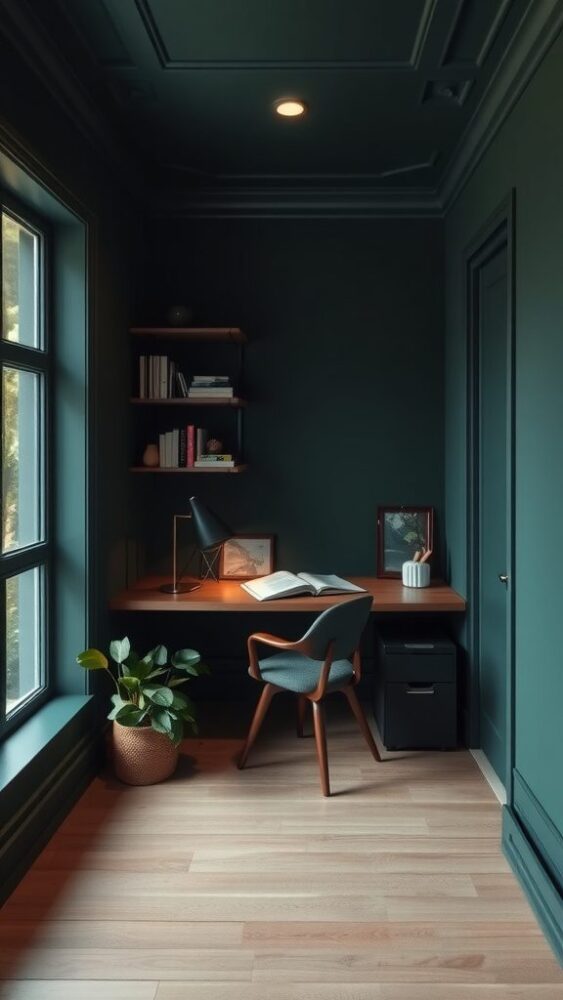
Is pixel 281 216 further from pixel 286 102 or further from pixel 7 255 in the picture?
pixel 7 255

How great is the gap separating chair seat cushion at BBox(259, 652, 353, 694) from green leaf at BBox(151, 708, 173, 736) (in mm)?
457

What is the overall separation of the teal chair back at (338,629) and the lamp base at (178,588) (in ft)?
2.61

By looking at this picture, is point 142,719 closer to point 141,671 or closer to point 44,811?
point 141,671

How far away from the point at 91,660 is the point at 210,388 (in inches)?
58.3

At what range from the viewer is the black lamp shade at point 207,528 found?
11.5 feet

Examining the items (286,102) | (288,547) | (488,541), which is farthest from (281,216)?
(488,541)

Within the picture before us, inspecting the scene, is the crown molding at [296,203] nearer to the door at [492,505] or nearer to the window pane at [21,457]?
the door at [492,505]

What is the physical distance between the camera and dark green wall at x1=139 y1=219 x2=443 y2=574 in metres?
4.14

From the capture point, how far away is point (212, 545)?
350 cm

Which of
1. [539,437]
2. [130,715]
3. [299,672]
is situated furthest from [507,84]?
[130,715]

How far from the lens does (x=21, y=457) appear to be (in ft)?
9.54

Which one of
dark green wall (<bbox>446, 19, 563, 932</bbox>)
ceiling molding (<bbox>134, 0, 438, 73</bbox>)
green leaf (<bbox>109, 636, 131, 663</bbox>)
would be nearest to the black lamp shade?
green leaf (<bbox>109, 636, 131, 663</bbox>)

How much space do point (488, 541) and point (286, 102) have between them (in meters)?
1.98

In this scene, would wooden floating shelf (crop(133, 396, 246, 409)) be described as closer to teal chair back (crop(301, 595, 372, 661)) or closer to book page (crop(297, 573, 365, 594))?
book page (crop(297, 573, 365, 594))
